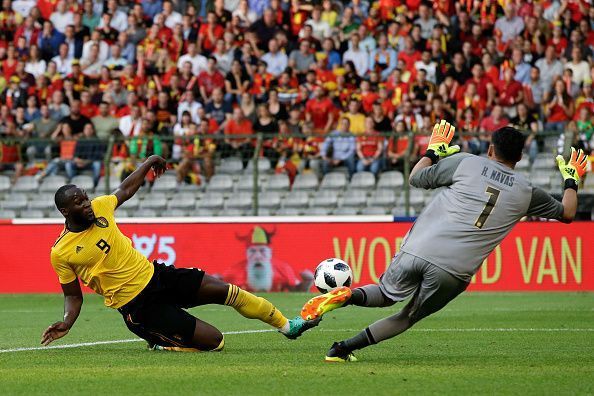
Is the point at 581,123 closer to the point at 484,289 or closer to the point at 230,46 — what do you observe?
the point at 484,289

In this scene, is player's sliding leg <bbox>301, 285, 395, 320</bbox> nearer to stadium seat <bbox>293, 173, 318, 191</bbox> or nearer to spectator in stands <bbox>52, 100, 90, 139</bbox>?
stadium seat <bbox>293, 173, 318, 191</bbox>

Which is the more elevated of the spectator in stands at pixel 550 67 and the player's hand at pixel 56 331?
the spectator in stands at pixel 550 67

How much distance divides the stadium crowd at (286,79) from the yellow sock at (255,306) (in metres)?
9.54

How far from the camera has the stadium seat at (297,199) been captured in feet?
64.4

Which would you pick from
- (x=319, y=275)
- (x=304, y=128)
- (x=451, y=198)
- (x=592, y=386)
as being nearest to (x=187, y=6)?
(x=304, y=128)

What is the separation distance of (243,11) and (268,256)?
21.0 feet

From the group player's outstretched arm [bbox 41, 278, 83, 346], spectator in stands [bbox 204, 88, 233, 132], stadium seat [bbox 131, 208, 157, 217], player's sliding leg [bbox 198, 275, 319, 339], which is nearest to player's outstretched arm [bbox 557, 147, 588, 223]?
player's sliding leg [bbox 198, 275, 319, 339]

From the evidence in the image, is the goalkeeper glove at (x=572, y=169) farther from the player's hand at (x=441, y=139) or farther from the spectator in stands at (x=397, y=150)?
the spectator in stands at (x=397, y=150)

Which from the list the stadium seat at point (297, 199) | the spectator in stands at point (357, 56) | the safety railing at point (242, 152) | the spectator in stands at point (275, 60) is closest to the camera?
the safety railing at point (242, 152)

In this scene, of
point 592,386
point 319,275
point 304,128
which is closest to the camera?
point 592,386

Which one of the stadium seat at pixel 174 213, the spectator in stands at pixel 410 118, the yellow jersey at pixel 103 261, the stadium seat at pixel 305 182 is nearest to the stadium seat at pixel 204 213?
the stadium seat at pixel 174 213

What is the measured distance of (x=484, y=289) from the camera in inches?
744

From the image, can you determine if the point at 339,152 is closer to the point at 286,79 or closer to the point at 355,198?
the point at 355,198

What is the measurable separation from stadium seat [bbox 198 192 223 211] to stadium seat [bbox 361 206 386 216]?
2.46 m
